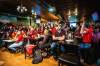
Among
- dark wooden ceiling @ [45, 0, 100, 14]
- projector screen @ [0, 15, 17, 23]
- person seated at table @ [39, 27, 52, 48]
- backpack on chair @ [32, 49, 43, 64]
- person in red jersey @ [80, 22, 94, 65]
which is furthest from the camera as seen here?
projector screen @ [0, 15, 17, 23]

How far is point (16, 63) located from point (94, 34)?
11.4 ft

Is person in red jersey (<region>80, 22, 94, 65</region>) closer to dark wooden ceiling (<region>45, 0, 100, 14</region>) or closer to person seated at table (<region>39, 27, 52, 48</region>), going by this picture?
person seated at table (<region>39, 27, 52, 48</region>)

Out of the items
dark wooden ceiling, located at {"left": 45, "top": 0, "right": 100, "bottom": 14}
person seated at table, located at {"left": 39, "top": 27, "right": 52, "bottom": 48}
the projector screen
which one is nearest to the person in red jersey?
person seated at table, located at {"left": 39, "top": 27, "right": 52, "bottom": 48}

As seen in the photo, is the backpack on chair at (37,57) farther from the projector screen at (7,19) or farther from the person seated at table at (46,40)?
the projector screen at (7,19)

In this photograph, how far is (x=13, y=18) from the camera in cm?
2034

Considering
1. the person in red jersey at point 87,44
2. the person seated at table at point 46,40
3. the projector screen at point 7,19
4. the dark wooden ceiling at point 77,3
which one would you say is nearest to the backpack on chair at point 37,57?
the person seated at table at point 46,40

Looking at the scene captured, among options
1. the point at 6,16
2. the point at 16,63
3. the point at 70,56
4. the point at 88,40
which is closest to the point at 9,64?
the point at 16,63

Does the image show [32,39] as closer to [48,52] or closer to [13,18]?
[48,52]

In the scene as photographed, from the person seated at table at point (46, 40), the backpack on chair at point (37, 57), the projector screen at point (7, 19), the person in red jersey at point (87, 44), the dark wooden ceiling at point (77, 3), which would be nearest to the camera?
the person in red jersey at point (87, 44)

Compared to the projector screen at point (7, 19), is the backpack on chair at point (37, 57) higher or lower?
lower

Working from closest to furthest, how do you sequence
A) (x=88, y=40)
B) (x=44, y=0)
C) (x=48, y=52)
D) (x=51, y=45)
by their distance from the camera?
(x=88, y=40), (x=51, y=45), (x=48, y=52), (x=44, y=0)

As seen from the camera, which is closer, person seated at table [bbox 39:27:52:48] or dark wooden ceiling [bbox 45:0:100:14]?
person seated at table [bbox 39:27:52:48]

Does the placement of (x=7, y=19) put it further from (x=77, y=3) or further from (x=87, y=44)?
(x=87, y=44)

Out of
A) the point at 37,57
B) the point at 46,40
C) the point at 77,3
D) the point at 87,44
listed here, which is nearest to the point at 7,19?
the point at 77,3
